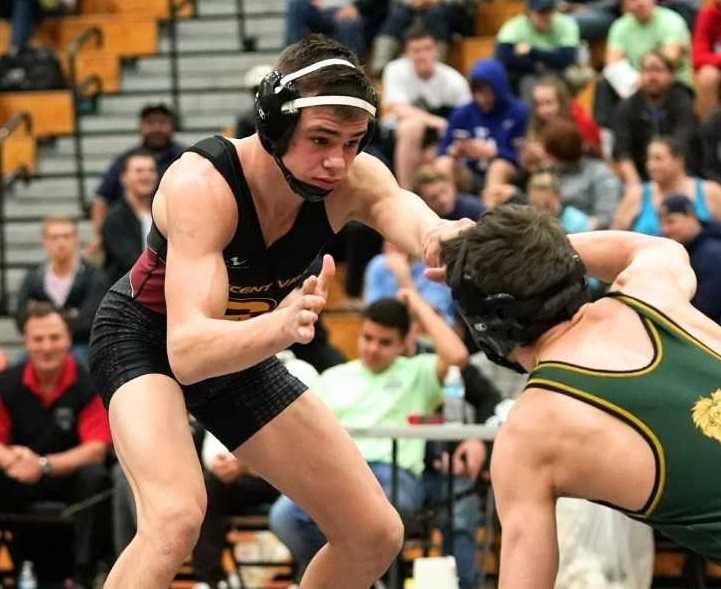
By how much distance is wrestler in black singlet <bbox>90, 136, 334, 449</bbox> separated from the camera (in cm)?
475

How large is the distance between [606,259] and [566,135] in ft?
16.1

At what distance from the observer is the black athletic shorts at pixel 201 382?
4.79 meters

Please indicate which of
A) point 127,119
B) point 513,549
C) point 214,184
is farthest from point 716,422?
point 127,119

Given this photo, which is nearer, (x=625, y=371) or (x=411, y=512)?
(x=625, y=371)

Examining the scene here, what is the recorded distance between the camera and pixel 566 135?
906 cm

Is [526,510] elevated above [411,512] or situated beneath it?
elevated above

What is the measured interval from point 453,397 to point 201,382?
8.98 ft

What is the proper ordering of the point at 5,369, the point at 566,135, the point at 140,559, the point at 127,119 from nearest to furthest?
the point at 140,559 → the point at 5,369 → the point at 566,135 → the point at 127,119

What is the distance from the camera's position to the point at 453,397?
7.39 metres

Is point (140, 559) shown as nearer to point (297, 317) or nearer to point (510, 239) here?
point (297, 317)

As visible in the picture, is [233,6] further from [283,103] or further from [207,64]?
[283,103]

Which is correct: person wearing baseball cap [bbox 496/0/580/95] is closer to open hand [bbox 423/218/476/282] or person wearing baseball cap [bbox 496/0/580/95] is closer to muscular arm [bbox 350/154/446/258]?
muscular arm [bbox 350/154/446/258]

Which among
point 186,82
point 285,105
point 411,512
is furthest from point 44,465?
point 186,82

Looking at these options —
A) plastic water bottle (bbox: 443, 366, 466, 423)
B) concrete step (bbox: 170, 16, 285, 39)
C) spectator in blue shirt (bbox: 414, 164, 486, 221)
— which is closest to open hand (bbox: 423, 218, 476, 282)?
plastic water bottle (bbox: 443, 366, 466, 423)
